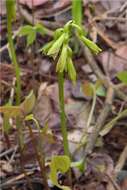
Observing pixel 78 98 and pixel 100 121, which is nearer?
pixel 100 121

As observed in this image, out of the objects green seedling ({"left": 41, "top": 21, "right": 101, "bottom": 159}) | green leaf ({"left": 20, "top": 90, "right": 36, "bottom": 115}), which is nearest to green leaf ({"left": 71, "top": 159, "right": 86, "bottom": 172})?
green leaf ({"left": 20, "top": 90, "right": 36, "bottom": 115})

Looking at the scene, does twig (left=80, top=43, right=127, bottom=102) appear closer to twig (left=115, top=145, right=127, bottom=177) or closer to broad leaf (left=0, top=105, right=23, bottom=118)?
twig (left=115, top=145, right=127, bottom=177)

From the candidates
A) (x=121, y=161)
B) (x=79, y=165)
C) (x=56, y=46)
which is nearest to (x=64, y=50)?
(x=56, y=46)

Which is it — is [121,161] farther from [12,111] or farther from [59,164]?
[12,111]

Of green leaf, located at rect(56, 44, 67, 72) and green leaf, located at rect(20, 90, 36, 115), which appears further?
green leaf, located at rect(20, 90, 36, 115)

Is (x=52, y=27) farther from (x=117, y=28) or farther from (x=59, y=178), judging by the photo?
(x=59, y=178)

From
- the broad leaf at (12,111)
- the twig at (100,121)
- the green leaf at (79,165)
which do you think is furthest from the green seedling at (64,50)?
the twig at (100,121)

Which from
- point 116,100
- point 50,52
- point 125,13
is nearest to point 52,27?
point 125,13

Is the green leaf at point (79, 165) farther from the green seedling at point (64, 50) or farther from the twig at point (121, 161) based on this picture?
the green seedling at point (64, 50)
